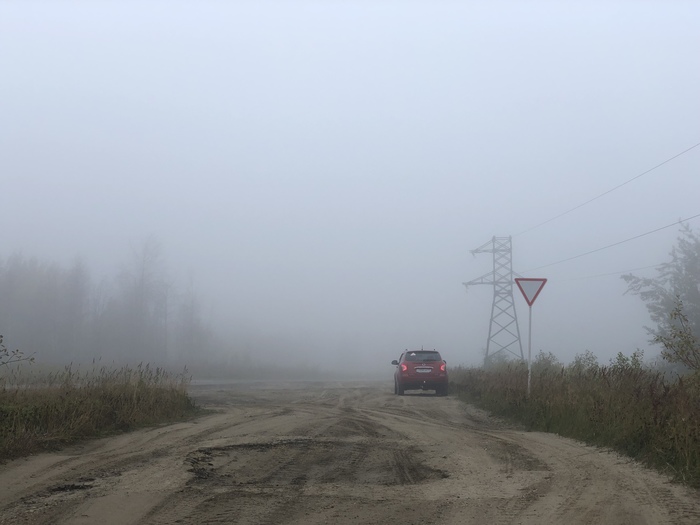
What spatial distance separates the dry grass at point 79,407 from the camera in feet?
30.1

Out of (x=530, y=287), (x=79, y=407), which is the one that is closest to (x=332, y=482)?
(x=79, y=407)

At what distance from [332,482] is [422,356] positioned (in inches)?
725

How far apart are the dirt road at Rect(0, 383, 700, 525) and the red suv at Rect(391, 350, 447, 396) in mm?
13284

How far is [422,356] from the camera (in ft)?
82.8

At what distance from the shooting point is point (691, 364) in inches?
448

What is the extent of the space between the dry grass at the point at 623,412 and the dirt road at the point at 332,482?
42 cm

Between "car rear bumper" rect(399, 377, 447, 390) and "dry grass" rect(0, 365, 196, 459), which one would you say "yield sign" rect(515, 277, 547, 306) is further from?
"dry grass" rect(0, 365, 196, 459)

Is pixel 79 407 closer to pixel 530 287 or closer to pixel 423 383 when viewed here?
pixel 530 287

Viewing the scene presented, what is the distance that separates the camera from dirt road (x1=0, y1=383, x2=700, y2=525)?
18.7 ft

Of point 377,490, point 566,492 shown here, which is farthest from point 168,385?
point 566,492

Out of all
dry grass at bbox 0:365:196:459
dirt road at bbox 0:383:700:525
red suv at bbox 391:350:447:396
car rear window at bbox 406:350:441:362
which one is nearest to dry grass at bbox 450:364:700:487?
dirt road at bbox 0:383:700:525

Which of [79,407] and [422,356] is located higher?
[422,356]

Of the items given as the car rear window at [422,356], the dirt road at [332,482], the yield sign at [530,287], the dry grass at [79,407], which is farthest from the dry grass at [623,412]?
the dry grass at [79,407]

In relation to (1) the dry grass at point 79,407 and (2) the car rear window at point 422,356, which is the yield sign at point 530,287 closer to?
(2) the car rear window at point 422,356
